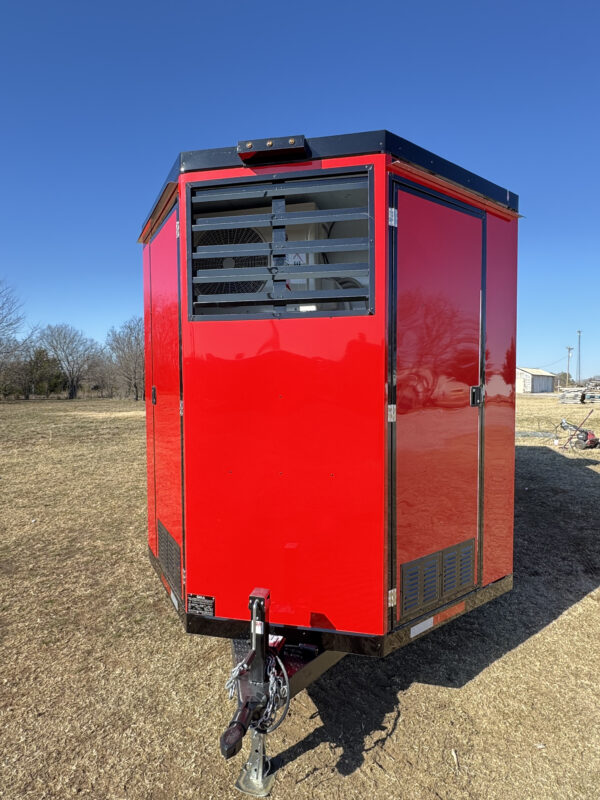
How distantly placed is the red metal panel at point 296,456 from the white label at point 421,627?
30 centimetres

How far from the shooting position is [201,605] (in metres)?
2.72

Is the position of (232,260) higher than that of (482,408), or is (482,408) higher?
(232,260)

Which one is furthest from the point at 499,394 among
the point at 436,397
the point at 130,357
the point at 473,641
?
the point at 130,357

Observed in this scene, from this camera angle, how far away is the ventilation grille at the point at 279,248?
2.44 metres

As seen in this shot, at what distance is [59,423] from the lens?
21.5m

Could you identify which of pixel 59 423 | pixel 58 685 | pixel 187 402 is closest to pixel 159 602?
pixel 58 685

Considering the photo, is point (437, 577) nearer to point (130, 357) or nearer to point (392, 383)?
point (392, 383)

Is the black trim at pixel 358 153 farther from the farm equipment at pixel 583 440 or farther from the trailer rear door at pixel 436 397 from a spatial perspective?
the farm equipment at pixel 583 440

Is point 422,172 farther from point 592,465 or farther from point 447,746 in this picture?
point 592,465

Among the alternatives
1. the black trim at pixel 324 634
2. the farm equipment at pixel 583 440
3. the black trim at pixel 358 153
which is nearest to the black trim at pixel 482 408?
the black trim at pixel 358 153

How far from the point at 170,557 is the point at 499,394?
263cm

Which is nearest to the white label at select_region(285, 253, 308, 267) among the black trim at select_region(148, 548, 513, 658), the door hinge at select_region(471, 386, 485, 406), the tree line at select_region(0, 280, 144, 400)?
the door hinge at select_region(471, 386, 485, 406)

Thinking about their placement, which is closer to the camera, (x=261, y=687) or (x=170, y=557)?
(x=261, y=687)

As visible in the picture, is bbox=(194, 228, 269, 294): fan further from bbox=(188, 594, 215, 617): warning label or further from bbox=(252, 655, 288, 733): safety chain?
bbox=(252, 655, 288, 733): safety chain
